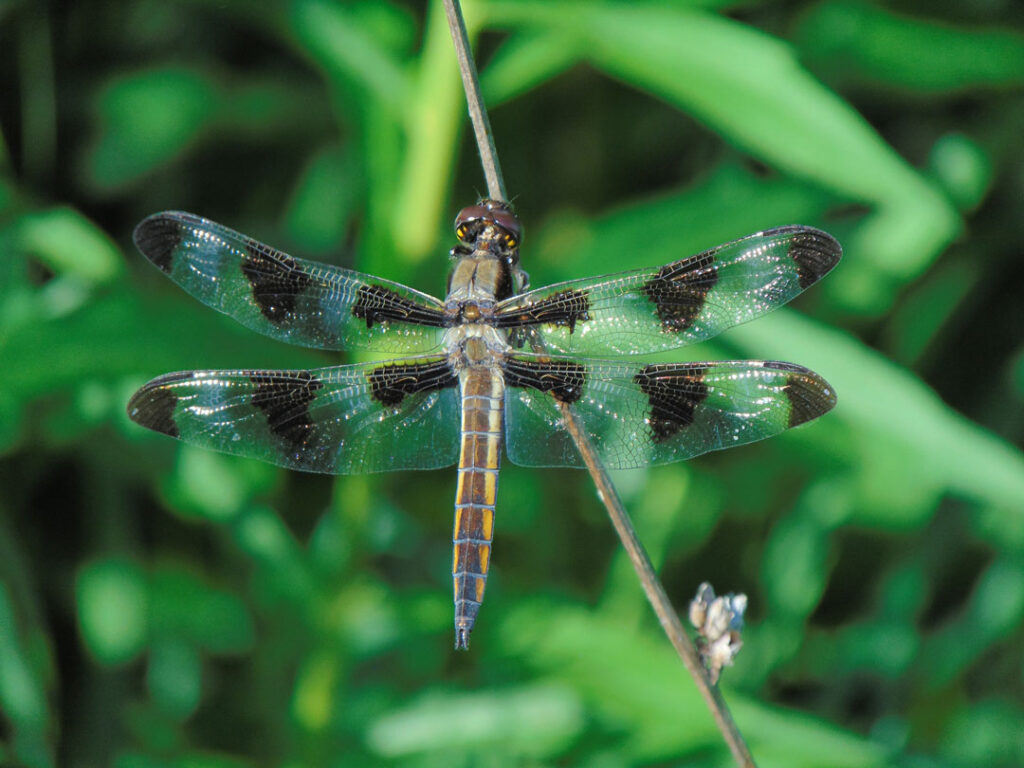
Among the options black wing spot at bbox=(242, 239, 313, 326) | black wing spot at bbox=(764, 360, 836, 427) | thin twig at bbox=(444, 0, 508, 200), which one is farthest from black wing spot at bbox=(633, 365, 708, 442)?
black wing spot at bbox=(242, 239, 313, 326)

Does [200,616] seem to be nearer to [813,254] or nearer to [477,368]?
[477,368]

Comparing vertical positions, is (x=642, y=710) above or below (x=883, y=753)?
above

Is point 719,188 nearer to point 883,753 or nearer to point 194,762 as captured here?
point 883,753

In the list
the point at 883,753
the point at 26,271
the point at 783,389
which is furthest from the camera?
the point at 26,271

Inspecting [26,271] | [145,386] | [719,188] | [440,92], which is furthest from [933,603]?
[26,271]

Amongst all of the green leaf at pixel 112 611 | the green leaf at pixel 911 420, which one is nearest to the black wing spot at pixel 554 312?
the green leaf at pixel 911 420

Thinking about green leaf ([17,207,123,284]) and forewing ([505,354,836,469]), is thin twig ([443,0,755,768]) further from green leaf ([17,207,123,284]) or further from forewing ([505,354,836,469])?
green leaf ([17,207,123,284])
